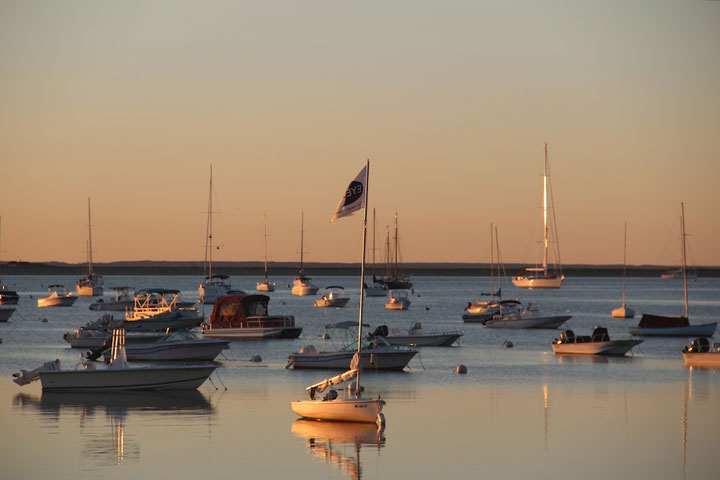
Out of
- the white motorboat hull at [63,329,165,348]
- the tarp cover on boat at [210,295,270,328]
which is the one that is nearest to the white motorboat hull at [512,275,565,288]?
the tarp cover on boat at [210,295,270,328]

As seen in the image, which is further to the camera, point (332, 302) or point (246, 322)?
point (332, 302)

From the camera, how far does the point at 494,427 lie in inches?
1337

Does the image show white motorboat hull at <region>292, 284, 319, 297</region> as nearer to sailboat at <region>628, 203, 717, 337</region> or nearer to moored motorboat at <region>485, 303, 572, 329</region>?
moored motorboat at <region>485, 303, 572, 329</region>

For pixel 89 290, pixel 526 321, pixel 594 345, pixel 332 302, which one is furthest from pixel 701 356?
pixel 89 290

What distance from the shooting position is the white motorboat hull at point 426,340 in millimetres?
64938

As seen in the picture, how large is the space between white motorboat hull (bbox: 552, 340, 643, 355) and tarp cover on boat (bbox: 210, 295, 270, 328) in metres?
22.2

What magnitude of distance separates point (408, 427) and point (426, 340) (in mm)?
32628

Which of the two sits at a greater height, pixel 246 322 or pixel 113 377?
pixel 246 322

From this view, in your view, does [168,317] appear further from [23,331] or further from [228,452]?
[228,452]

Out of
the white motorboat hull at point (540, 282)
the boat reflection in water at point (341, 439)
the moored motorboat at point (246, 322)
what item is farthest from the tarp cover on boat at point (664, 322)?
the white motorboat hull at point (540, 282)

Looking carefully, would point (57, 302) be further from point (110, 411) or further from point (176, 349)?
point (110, 411)

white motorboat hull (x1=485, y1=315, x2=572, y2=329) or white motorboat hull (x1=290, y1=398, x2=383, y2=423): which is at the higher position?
white motorboat hull (x1=485, y1=315, x2=572, y2=329)

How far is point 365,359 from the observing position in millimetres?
49969

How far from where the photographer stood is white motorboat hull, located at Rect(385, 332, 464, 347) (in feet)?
213
